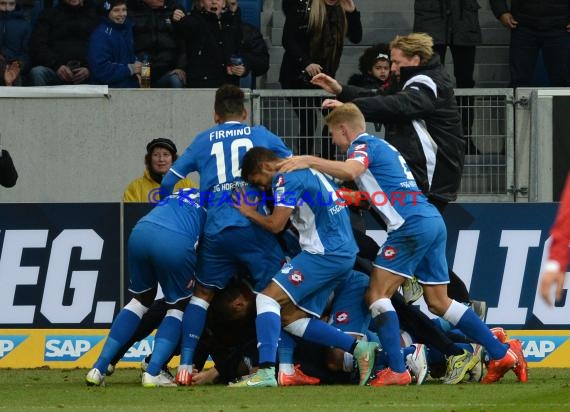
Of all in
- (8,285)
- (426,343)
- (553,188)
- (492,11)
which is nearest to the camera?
(426,343)

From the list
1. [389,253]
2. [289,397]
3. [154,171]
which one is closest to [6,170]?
[154,171]

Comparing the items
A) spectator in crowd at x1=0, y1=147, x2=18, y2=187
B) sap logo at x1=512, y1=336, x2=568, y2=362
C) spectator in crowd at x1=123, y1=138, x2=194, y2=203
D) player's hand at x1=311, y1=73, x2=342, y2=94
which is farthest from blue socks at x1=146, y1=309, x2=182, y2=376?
sap logo at x1=512, y1=336, x2=568, y2=362

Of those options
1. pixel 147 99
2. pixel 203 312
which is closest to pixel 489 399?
pixel 203 312

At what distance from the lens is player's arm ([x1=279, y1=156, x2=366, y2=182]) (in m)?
10.0

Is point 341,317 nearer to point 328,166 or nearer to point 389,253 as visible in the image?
point 389,253

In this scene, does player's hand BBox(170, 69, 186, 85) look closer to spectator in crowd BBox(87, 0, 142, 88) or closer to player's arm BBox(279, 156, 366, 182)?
spectator in crowd BBox(87, 0, 142, 88)

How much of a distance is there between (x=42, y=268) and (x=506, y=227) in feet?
13.4

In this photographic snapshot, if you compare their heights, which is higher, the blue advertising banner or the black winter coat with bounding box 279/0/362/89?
the black winter coat with bounding box 279/0/362/89

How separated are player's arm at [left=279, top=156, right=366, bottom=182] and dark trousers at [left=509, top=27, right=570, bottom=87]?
595 centimetres

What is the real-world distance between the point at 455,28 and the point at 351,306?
5674mm

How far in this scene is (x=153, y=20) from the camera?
1519 centimetres

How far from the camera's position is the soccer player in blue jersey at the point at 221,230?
411 inches

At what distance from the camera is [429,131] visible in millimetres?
11078

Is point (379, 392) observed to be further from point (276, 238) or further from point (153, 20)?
point (153, 20)
